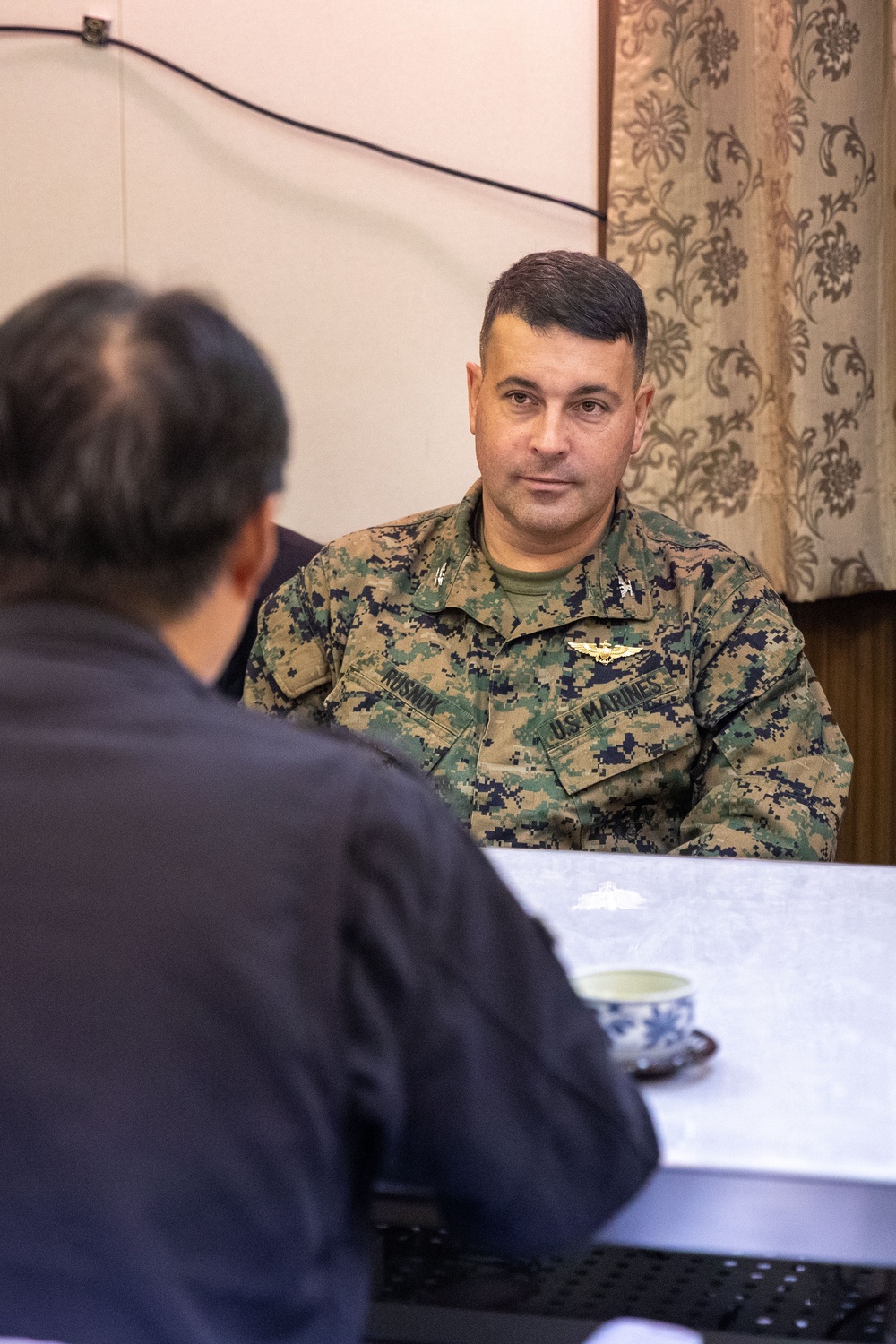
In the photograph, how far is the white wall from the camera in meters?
2.83

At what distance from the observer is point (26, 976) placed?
628 mm

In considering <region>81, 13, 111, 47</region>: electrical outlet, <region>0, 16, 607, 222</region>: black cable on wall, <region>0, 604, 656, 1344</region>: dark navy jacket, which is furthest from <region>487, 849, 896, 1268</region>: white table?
<region>81, 13, 111, 47</region>: electrical outlet

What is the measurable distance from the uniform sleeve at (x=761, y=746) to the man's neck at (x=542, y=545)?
0.22m

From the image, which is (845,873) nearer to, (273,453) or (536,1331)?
(536,1331)

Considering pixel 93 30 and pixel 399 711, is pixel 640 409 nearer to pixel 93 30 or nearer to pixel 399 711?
pixel 399 711

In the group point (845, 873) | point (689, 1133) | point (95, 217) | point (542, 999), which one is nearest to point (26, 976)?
point (542, 999)

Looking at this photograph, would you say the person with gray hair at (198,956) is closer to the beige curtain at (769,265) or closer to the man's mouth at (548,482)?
the man's mouth at (548,482)

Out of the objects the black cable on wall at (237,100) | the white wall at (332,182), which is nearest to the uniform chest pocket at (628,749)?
the white wall at (332,182)

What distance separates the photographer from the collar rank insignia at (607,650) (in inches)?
73.4

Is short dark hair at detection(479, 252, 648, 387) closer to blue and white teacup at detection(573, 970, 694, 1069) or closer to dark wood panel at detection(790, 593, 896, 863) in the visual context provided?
dark wood panel at detection(790, 593, 896, 863)

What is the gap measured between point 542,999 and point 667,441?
6.86 feet

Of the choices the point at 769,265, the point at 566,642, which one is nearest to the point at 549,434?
the point at 566,642

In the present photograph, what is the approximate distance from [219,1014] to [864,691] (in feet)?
7.50

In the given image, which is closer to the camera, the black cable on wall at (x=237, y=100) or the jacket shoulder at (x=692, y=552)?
the jacket shoulder at (x=692, y=552)
